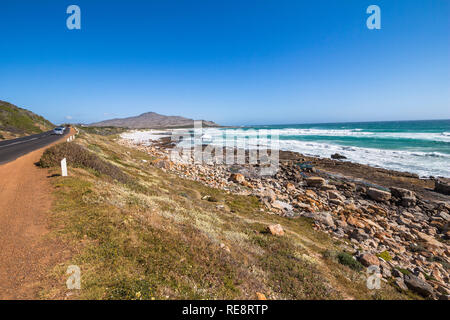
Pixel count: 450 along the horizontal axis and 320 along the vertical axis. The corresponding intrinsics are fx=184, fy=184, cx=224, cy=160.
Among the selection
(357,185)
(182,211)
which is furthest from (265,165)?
(182,211)

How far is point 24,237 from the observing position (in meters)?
4.84

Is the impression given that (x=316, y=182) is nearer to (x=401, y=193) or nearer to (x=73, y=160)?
(x=401, y=193)

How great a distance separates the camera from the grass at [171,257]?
3.92 meters

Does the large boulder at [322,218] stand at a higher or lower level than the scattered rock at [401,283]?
higher

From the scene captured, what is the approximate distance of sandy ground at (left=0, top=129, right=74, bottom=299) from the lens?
359 centimetres

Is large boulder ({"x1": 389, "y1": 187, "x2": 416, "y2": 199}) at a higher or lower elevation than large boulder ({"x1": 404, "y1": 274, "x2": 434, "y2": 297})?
higher

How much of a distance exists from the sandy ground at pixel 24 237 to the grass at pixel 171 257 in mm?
287

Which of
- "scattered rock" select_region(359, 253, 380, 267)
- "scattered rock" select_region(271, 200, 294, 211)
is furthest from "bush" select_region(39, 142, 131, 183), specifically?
"scattered rock" select_region(359, 253, 380, 267)

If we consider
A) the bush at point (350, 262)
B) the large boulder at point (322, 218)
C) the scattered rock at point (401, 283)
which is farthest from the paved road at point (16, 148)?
the scattered rock at point (401, 283)

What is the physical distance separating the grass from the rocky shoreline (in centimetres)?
180

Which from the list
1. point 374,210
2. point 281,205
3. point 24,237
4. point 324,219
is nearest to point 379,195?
point 374,210

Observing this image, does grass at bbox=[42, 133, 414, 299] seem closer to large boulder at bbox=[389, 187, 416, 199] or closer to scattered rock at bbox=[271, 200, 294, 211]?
scattered rock at bbox=[271, 200, 294, 211]

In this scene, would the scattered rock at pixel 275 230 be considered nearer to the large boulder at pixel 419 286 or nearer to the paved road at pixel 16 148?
the large boulder at pixel 419 286
